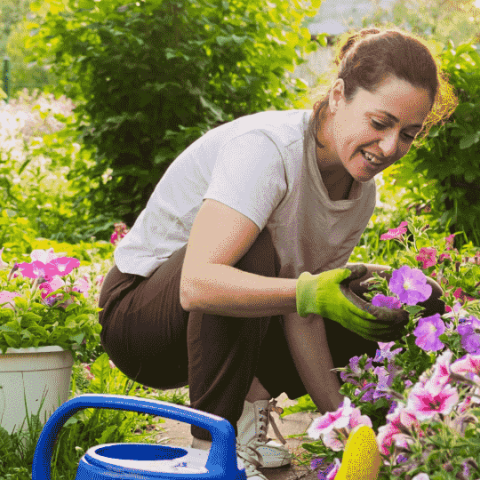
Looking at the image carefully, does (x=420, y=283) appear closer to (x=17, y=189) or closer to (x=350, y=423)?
(x=350, y=423)

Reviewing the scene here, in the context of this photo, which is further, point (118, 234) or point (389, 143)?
point (118, 234)

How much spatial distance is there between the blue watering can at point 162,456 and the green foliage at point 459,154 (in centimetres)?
224

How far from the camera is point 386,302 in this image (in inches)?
46.4

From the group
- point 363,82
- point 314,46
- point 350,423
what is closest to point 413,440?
point 350,423

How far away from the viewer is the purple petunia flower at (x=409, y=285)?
1094mm

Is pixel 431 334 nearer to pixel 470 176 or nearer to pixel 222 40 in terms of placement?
pixel 470 176

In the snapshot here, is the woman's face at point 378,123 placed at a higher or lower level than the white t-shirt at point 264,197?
higher

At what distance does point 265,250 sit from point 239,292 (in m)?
0.21

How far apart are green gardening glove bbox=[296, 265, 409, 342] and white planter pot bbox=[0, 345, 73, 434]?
73cm

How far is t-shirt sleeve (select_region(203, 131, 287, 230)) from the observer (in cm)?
148

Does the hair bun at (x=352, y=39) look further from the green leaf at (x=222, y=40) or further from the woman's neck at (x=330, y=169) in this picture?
the green leaf at (x=222, y=40)

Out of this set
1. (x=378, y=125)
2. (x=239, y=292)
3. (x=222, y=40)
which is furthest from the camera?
(x=222, y=40)

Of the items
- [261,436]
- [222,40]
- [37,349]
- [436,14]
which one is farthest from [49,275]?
[436,14]

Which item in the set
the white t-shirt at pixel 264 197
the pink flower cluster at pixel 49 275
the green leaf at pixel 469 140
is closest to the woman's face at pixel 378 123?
the white t-shirt at pixel 264 197
